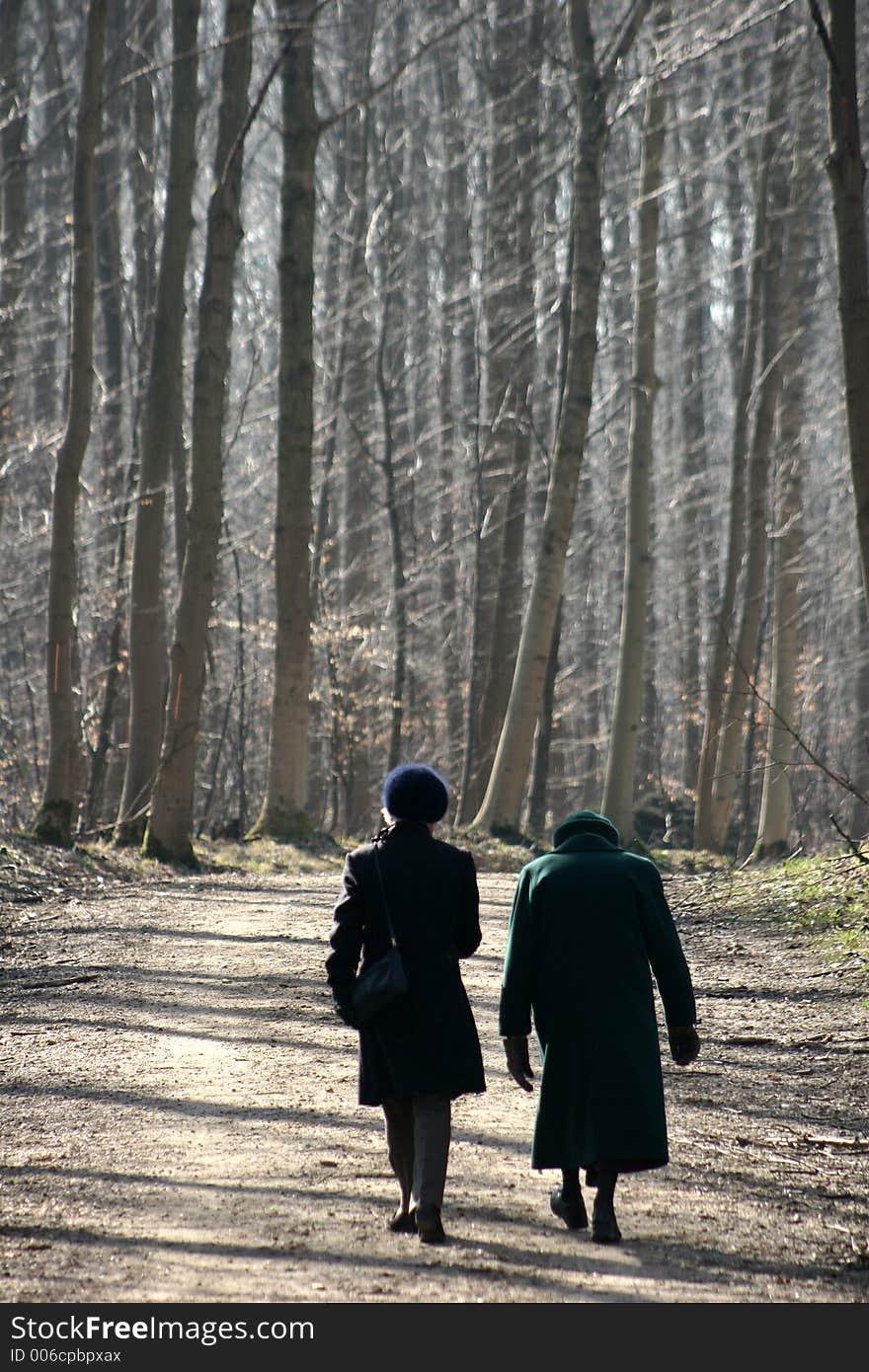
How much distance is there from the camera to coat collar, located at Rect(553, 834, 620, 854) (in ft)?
18.1

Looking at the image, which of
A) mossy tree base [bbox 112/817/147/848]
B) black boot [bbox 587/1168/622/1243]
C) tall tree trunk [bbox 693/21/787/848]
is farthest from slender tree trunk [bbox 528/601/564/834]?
black boot [bbox 587/1168/622/1243]

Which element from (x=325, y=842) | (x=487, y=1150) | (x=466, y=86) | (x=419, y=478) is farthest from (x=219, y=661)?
(x=487, y=1150)

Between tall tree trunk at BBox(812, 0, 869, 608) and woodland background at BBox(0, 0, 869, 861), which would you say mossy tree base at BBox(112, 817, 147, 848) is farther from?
tall tree trunk at BBox(812, 0, 869, 608)

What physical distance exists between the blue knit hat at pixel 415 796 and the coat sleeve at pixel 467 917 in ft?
0.68

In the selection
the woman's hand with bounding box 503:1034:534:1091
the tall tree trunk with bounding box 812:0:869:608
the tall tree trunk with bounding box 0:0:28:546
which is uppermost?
the tall tree trunk with bounding box 0:0:28:546

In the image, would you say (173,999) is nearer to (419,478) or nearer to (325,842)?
(325,842)

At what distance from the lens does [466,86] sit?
3650cm

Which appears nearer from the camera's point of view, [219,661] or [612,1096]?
[612,1096]

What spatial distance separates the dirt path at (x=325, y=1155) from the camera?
453 cm

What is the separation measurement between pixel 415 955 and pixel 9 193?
21.1 metres

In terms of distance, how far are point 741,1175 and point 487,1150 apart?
3.41ft

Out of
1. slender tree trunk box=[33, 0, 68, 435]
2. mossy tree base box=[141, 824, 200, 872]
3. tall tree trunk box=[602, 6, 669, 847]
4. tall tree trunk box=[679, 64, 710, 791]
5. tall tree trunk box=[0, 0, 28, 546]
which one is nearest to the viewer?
mossy tree base box=[141, 824, 200, 872]

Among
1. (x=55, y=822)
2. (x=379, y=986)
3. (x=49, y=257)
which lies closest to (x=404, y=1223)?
(x=379, y=986)

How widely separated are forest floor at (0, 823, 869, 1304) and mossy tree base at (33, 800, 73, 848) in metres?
4.44
